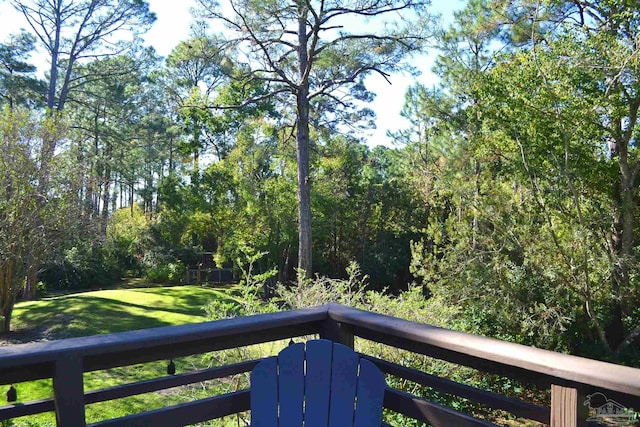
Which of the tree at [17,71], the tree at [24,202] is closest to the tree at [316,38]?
the tree at [24,202]

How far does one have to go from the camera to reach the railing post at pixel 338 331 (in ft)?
5.99

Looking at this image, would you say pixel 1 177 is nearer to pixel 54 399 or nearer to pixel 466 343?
pixel 54 399

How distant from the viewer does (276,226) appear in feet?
51.9

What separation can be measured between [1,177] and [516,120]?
8.81 m

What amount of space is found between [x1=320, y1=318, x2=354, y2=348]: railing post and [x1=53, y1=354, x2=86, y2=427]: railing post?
88 centimetres

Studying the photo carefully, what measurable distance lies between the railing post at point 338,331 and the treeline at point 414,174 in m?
5.76

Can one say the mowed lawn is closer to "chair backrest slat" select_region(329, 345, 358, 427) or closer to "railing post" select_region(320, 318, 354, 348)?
"railing post" select_region(320, 318, 354, 348)

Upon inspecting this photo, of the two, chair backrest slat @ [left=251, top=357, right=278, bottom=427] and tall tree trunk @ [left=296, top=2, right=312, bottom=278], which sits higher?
tall tree trunk @ [left=296, top=2, right=312, bottom=278]

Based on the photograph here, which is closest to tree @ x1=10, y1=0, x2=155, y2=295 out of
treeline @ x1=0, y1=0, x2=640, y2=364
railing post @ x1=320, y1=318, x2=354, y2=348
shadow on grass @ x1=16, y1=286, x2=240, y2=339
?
treeline @ x1=0, y1=0, x2=640, y2=364

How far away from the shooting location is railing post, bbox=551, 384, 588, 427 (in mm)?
1111

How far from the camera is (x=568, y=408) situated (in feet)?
3.69

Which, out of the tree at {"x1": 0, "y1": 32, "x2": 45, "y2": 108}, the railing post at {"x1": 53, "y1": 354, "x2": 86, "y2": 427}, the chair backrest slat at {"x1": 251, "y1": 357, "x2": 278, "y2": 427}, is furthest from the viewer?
the tree at {"x1": 0, "y1": 32, "x2": 45, "y2": 108}

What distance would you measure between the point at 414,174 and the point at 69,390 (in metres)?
15.2

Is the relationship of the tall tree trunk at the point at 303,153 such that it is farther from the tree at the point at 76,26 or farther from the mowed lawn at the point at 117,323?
the tree at the point at 76,26
